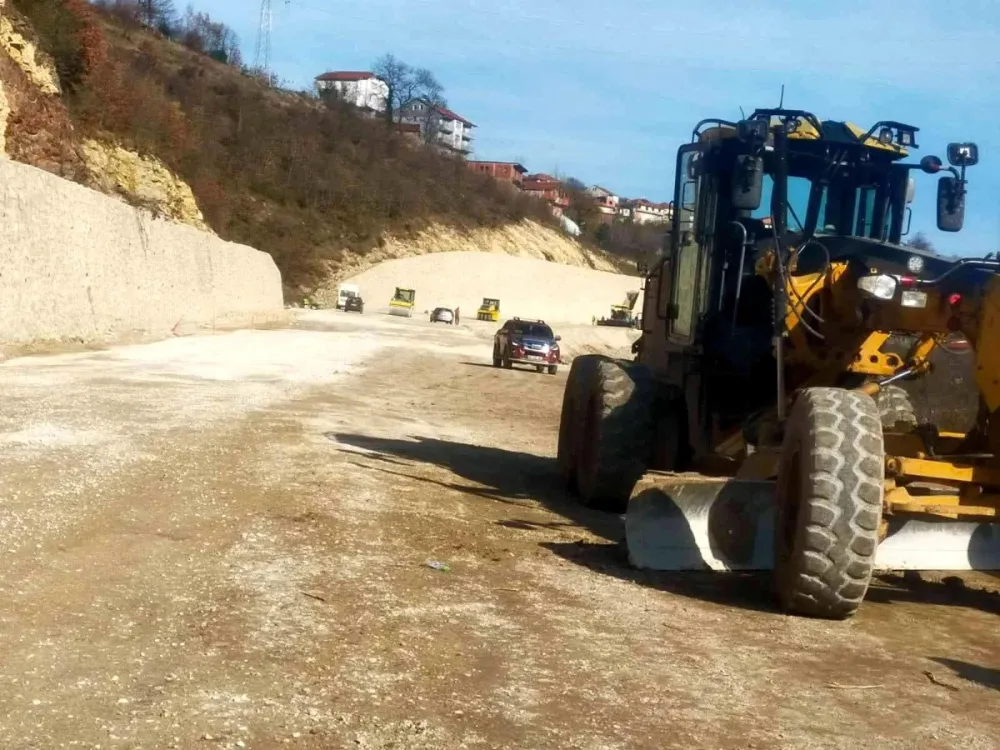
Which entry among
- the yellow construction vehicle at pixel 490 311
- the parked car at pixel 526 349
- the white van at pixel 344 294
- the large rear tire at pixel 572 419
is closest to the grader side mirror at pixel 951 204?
the large rear tire at pixel 572 419

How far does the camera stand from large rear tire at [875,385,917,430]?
32.1 ft

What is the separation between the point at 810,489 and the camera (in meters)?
6.89

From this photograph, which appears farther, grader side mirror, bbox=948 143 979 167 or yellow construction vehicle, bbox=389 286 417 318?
yellow construction vehicle, bbox=389 286 417 318

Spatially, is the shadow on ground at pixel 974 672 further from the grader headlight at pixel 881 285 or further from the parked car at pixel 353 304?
the parked car at pixel 353 304

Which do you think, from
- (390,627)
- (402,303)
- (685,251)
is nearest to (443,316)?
(402,303)

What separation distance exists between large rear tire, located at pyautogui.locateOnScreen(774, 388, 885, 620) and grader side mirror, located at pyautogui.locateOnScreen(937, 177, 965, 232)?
11.8 feet

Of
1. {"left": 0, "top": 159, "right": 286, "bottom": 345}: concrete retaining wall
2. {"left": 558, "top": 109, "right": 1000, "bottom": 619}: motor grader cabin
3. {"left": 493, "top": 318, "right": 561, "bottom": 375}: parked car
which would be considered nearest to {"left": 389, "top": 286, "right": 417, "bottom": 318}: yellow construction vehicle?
{"left": 0, "top": 159, "right": 286, "bottom": 345}: concrete retaining wall

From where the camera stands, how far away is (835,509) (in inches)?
269

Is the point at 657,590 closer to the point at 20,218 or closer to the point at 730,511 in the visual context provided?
the point at 730,511

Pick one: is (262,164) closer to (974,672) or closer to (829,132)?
(829,132)

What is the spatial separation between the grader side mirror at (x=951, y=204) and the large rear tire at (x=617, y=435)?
271 cm

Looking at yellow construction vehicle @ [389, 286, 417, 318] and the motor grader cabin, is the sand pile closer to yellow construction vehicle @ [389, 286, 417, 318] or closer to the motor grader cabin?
yellow construction vehicle @ [389, 286, 417, 318]

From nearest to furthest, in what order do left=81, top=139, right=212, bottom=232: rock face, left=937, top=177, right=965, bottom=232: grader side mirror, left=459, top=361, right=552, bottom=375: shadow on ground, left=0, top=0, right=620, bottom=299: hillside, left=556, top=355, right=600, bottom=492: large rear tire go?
left=937, top=177, right=965, bottom=232: grader side mirror → left=556, top=355, right=600, bottom=492: large rear tire → left=459, top=361, right=552, bottom=375: shadow on ground → left=81, top=139, right=212, bottom=232: rock face → left=0, top=0, right=620, bottom=299: hillside

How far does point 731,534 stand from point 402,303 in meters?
79.3
